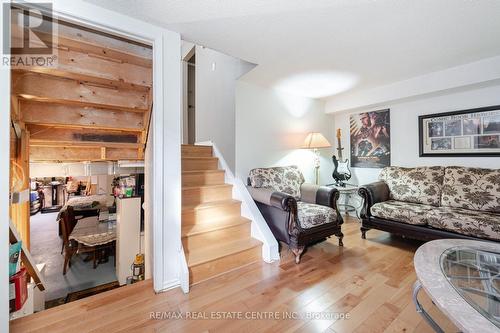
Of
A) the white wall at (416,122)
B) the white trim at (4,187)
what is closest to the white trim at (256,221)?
the white trim at (4,187)

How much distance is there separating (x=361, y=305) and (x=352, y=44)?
7.24 feet

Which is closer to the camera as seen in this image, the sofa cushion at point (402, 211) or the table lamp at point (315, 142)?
the sofa cushion at point (402, 211)

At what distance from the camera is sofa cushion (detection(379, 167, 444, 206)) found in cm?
266

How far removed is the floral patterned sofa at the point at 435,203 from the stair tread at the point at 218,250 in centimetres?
162

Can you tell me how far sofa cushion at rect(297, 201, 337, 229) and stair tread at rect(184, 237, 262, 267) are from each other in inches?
20.3

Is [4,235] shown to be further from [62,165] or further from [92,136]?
[62,165]

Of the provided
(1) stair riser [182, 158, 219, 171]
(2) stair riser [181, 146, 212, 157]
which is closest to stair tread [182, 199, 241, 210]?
(1) stair riser [182, 158, 219, 171]

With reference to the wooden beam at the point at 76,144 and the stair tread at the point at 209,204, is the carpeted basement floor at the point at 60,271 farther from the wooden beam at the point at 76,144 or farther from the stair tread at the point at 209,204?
the stair tread at the point at 209,204

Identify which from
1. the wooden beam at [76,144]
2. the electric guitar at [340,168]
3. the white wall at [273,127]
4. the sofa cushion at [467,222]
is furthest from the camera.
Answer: the electric guitar at [340,168]

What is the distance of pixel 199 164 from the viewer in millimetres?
2840

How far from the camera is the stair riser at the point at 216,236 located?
1.98m

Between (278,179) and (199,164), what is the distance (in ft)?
3.55

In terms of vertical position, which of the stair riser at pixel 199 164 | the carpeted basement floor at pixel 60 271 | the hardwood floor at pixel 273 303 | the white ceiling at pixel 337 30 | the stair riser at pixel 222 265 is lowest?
the carpeted basement floor at pixel 60 271

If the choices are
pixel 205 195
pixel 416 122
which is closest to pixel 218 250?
pixel 205 195
